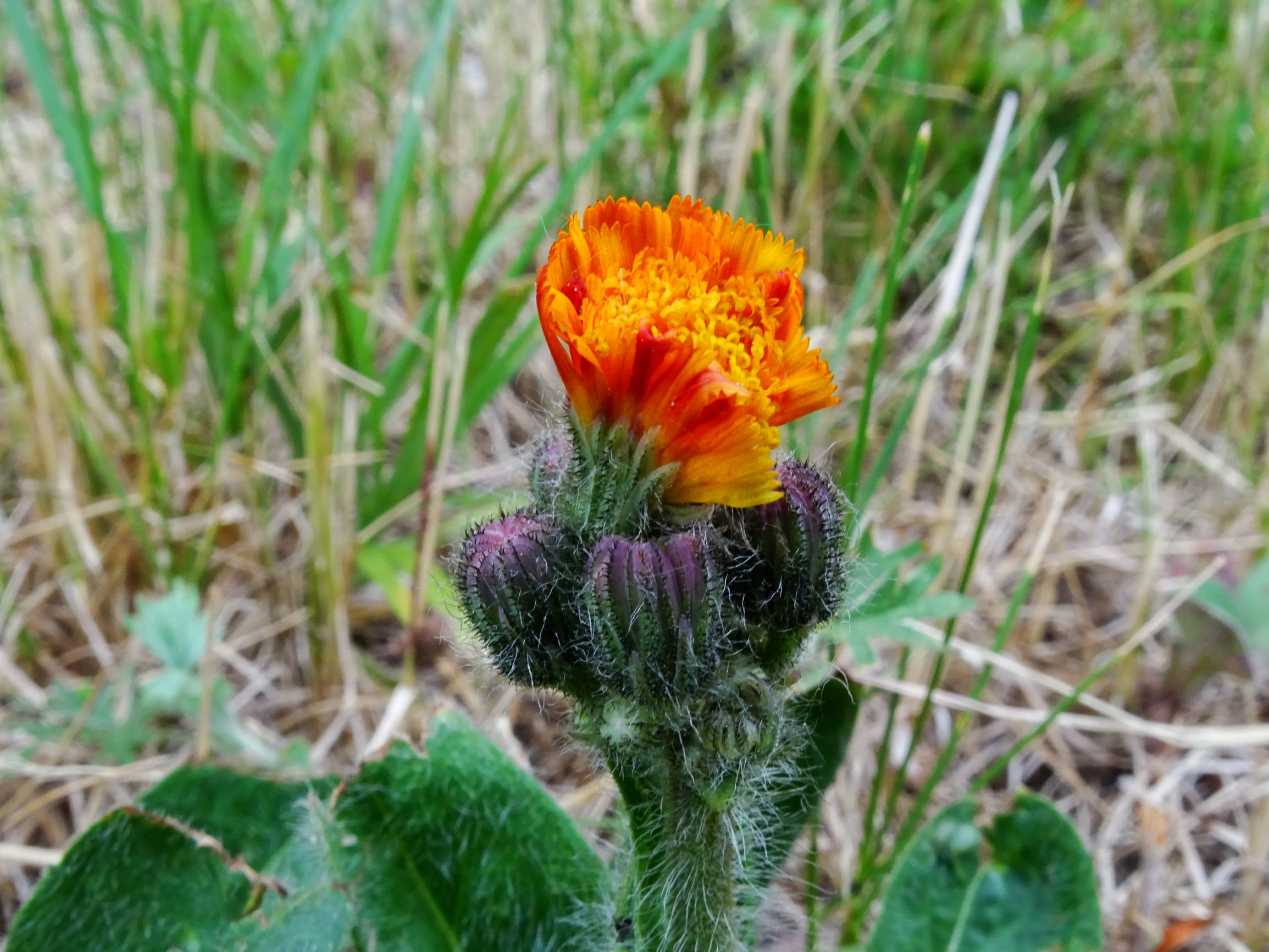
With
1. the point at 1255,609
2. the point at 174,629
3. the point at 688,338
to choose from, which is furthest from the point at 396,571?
the point at 1255,609

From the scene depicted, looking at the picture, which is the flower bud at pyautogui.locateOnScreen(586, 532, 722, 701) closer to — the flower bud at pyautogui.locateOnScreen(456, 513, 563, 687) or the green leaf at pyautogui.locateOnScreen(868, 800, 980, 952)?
the flower bud at pyautogui.locateOnScreen(456, 513, 563, 687)

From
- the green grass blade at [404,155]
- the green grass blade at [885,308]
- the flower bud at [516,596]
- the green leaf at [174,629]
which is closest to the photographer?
the flower bud at [516,596]

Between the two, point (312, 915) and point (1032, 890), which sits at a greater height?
point (312, 915)

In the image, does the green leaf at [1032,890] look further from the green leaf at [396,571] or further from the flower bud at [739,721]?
the green leaf at [396,571]

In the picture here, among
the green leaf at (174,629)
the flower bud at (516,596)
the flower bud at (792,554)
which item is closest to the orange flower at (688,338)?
the flower bud at (792,554)

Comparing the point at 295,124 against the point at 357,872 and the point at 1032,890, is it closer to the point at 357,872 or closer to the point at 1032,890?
the point at 357,872
